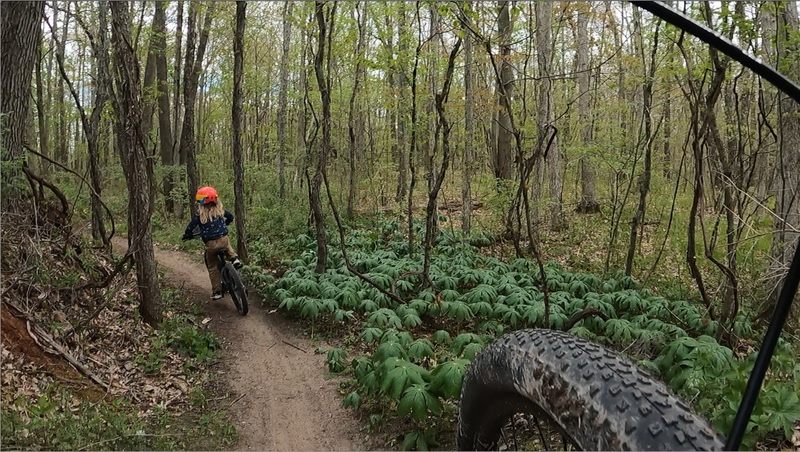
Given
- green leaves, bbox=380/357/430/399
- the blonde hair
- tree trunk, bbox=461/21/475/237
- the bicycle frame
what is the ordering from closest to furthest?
the bicycle frame → green leaves, bbox=380/357/430/399 → the blonde hair → tree trunk, bbox=461/21/475/237

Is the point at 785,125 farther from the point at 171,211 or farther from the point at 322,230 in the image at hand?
the point at 171,211

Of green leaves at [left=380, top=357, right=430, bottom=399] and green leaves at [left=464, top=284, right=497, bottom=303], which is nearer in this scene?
green leaves at [left=380, top=357, right=430, bottom=399]

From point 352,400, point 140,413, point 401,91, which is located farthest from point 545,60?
point 140,413

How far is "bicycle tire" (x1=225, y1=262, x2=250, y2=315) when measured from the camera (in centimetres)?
816

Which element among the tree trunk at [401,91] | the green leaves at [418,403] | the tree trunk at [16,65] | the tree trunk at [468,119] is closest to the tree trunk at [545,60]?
the tree trunk at [468,119]

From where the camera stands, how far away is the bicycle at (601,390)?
756mm

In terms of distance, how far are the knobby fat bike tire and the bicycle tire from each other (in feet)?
22.2

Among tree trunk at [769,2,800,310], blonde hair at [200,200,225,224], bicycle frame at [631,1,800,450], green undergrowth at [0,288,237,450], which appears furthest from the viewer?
blonde hair at [200,200,225,224]

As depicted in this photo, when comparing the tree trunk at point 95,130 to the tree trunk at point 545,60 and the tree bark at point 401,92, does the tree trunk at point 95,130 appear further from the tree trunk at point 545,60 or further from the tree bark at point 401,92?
the tree trunk at point 545,60

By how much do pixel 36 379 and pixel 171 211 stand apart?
13139 millimetres

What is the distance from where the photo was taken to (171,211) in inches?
663

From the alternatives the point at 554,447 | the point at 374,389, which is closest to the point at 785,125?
the point at 554,447

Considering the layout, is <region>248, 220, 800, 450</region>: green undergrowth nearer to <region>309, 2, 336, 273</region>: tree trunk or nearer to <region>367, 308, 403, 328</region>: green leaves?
<region>367, 308, 403, 328</region>: green leaves

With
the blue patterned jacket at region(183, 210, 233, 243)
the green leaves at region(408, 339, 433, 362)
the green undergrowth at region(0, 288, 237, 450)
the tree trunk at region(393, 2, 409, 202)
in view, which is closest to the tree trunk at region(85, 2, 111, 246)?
the blue patterned jacket at region(183, 210, 233, 243)
